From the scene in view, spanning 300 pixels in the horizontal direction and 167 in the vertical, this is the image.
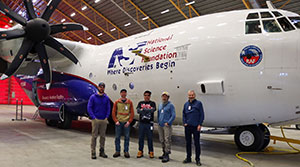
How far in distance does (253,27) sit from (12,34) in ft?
27.8

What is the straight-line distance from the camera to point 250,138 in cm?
704

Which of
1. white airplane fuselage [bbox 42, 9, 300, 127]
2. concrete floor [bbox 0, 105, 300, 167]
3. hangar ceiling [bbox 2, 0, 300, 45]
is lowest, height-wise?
concrete floor [bbox 0, 105, 300, 167]

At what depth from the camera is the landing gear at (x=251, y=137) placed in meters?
6.90

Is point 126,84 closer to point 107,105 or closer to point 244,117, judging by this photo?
point 107,105

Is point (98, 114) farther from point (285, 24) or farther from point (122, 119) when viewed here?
point (285, 24)

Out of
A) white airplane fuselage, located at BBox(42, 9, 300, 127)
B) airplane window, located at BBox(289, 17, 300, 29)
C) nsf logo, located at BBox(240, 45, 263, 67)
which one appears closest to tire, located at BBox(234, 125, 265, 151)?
white airplane fuselage, located at BBox(42, 9, 300, 127)

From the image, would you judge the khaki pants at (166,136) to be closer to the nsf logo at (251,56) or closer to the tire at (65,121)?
the nsf logo at (251,56)

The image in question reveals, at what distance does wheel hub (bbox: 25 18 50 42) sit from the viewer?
31.0 ft

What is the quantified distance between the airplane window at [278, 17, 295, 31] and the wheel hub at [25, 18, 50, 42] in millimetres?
8219

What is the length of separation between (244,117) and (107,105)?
3.78m

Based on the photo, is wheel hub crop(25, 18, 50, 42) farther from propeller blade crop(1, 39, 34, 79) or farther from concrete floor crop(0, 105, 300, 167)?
concrete floor crop(0, 105, 300, 167)

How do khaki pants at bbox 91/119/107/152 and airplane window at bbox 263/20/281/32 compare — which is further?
airplane window at bbox 263/20/281/32

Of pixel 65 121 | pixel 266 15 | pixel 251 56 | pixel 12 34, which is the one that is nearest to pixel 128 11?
pixel 65 121

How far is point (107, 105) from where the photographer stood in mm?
6637
